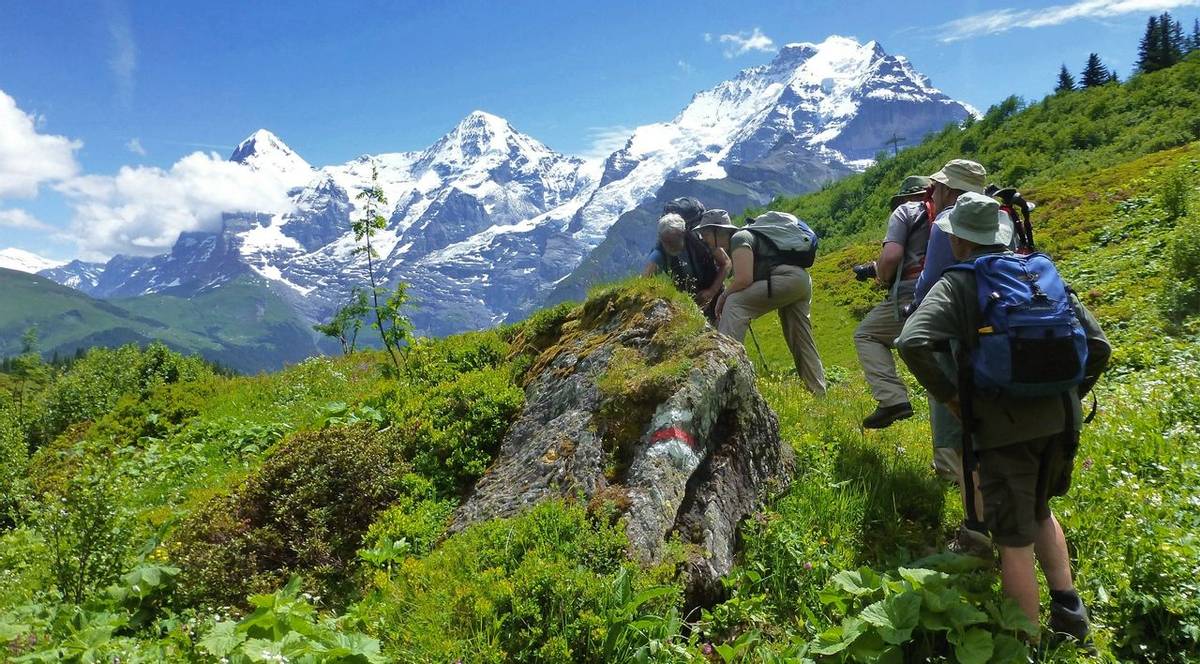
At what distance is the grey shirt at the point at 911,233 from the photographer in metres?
6.72

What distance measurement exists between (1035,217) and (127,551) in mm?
51226

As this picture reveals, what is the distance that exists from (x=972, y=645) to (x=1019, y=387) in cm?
151

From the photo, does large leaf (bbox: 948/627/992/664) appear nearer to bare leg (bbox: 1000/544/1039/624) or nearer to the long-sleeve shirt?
bare leg (bbox: 1000/544/1039/624)

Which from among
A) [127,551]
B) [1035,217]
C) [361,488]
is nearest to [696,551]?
[361,488]

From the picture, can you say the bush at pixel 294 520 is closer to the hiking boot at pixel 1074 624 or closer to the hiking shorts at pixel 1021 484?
the hiking shorts at pixel 1021 484

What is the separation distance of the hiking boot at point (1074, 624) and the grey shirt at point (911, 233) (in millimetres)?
3613

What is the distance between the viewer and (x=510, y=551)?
4309mm

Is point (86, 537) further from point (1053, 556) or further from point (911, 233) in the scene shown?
point (911, 233)

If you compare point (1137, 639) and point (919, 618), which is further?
point (1137, 639)

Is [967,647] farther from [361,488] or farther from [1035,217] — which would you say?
[1035,217]

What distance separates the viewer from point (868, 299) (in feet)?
146

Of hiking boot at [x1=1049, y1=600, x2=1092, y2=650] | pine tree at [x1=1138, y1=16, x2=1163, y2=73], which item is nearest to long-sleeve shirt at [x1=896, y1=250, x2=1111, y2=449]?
hiking boot at [x1=1049, y1=600, x2=1092, y2=650]

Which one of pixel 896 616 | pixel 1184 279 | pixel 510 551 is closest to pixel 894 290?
pixel 896 616

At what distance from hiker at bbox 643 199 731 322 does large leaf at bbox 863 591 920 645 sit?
19.0 ft
